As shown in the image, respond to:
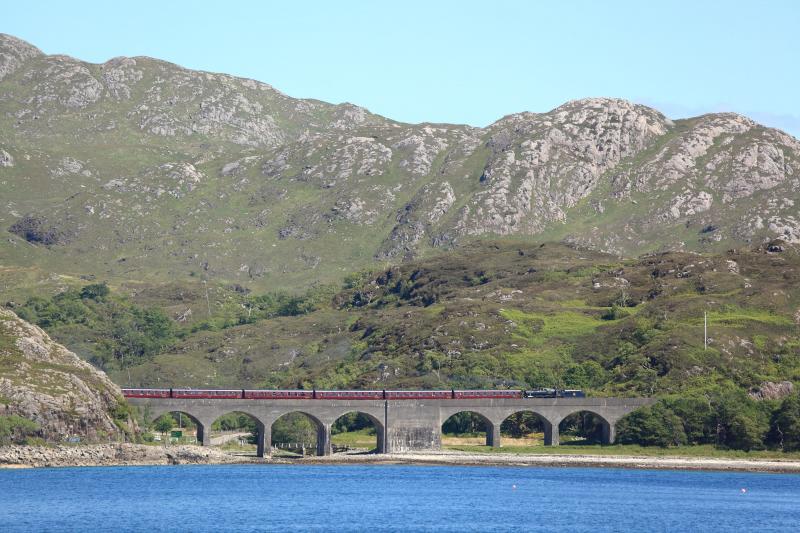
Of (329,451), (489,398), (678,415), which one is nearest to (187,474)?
(329,451)

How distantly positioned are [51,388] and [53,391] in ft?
2.52

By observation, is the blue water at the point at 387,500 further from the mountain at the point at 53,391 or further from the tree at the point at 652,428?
the tree at the point at 652,428

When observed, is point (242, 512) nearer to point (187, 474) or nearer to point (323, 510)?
point (323, 510)

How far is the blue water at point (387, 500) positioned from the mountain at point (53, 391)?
6.62 metres

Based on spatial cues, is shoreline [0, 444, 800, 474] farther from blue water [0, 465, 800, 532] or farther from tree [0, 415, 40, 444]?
blue water [0, 465, 800, 532]

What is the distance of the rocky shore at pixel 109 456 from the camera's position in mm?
129500

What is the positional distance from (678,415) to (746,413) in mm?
8257

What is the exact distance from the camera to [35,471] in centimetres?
12569

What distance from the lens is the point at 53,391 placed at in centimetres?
13712

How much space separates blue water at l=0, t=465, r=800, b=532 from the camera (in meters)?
95.4

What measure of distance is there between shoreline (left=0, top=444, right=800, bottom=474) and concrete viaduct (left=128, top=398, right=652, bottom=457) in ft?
8.25

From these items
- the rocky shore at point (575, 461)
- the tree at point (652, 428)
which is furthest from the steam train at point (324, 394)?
the tree at point (652, 428)

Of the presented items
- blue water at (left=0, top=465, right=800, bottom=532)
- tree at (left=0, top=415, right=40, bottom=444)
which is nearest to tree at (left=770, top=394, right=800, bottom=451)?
blue water at (left=0, top=465, right=800, bottom=532)

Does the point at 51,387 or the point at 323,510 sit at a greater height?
the point at 51,387
